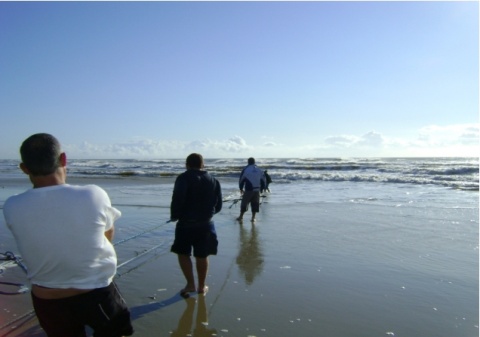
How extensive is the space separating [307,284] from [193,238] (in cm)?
166

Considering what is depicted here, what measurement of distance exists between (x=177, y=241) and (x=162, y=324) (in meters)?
1.05

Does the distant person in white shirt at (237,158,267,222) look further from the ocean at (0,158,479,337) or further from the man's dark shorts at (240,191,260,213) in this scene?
the ocean at (0,158,479,337)

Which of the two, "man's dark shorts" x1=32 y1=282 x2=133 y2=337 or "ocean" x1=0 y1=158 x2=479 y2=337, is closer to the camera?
"man's dark shorts" x1=32 y1=282 x2=133 y2=337

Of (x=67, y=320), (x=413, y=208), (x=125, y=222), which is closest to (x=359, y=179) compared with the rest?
(x=413, y=208)

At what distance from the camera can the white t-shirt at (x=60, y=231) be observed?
1.97 m

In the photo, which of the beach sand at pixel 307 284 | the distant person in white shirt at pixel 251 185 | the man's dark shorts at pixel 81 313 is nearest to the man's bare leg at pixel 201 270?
the beach sand at pixel 307 284

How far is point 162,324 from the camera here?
4.05 m

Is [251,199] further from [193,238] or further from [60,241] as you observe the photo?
[60,241]

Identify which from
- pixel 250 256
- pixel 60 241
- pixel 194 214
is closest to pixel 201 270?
pixel 194 214

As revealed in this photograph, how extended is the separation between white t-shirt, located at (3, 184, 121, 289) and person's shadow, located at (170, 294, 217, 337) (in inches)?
80.4

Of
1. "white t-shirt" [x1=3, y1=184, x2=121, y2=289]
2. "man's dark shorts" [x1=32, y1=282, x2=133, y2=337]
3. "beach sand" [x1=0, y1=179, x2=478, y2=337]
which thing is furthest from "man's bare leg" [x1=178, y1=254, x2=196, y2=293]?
"white t-shirt" [x1=3, y1=184, x2=121, y2=289]

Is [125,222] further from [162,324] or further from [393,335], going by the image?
[393,335]

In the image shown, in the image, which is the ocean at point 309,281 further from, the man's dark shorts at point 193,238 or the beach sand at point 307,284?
the man's dark shorts at point 193,238

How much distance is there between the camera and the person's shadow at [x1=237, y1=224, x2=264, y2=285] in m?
5.77
